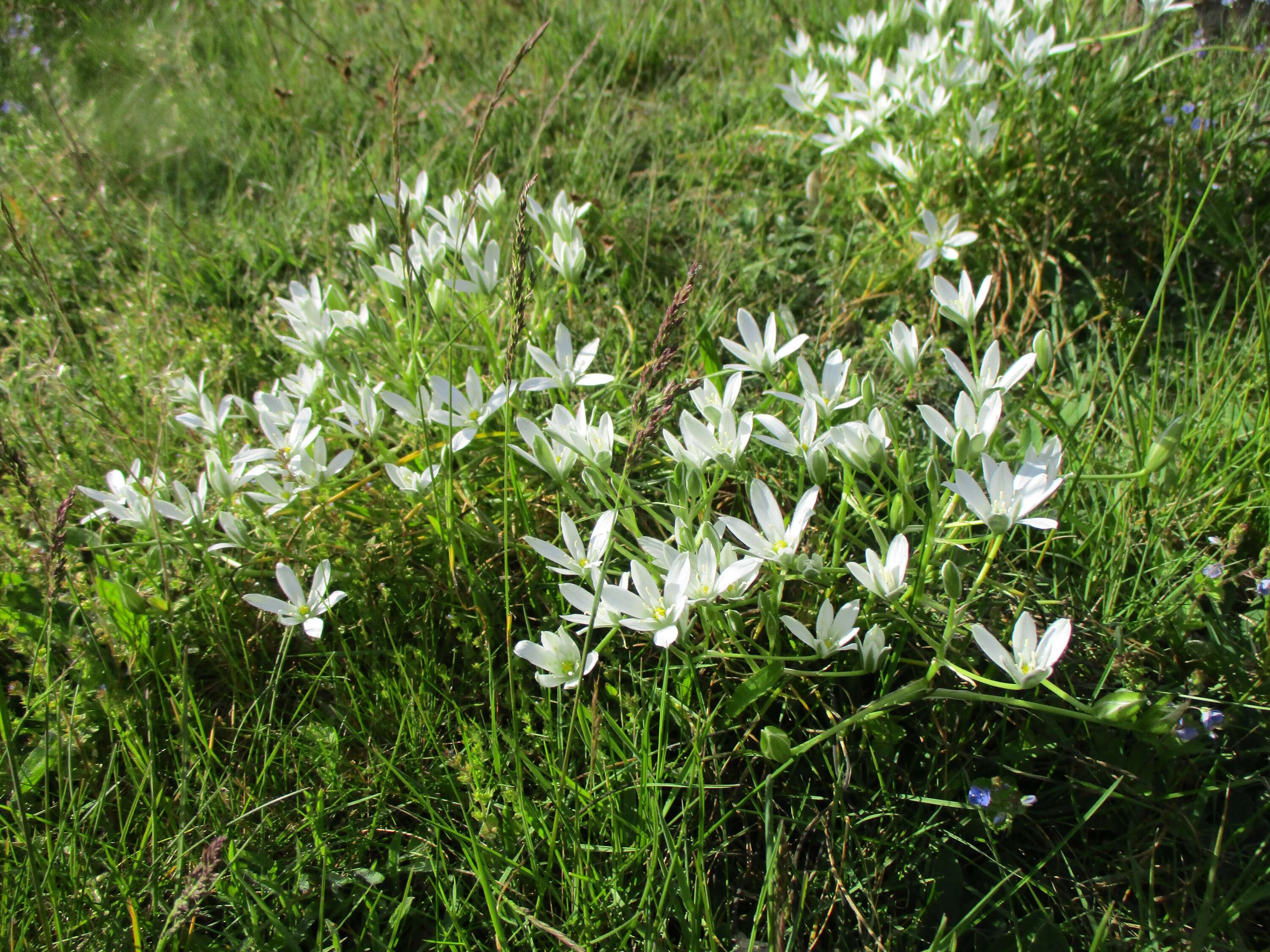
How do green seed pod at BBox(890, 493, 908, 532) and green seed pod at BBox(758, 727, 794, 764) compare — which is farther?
green seed pod at BBox(890, 493, 908, 532)

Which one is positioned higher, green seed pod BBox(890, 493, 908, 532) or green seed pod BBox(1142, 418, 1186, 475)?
green seed pod BBox(1142, 418, 1186, 475)

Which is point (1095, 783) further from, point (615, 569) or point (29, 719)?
point (29, 719)

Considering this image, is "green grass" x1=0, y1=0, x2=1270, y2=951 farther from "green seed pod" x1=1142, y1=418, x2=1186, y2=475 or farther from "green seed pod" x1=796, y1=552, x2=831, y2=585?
"green seed pod" x1=1142, y1=418, x2=1186, y2=475

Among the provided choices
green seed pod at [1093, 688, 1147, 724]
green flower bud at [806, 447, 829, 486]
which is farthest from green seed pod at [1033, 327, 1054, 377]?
green seed pod at [1093, 688, 1147, 724]

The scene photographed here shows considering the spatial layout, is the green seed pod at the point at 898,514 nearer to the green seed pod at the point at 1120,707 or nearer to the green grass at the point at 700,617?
the green grass at the point at 700,617

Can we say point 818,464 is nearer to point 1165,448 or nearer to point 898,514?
point 898,514

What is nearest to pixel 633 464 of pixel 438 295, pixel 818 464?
pixel 818 464
